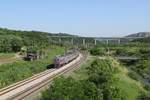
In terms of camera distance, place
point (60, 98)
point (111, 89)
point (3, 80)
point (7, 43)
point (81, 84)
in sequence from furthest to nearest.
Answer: point (7, 43) → point (3, 80) → point (111, 89) → point (81, 84) → point (60, 98)

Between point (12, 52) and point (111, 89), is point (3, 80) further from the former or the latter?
point (12, 52)

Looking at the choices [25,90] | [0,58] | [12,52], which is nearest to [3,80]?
[25,90]

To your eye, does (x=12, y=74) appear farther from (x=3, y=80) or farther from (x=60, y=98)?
(x=60, y=98)

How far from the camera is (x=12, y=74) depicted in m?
60.4

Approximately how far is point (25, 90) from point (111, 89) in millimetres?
10179

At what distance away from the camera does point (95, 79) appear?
49031mm

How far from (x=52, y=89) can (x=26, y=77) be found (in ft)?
93.1

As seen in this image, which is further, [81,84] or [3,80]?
[3,80]

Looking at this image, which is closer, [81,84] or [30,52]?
[81,84]

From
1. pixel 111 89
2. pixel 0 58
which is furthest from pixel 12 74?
pixel 0 58

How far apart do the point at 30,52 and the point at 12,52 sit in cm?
1075

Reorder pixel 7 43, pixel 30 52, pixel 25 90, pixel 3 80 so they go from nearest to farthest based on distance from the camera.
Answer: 1. pixel 25 90
2. pixel 3 80
3. pixel 30 52
4. pixel 7 43

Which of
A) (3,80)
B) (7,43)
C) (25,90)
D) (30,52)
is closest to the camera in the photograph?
(25,90)

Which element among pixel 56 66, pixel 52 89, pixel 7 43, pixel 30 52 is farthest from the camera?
Answer: pixel 7 43
